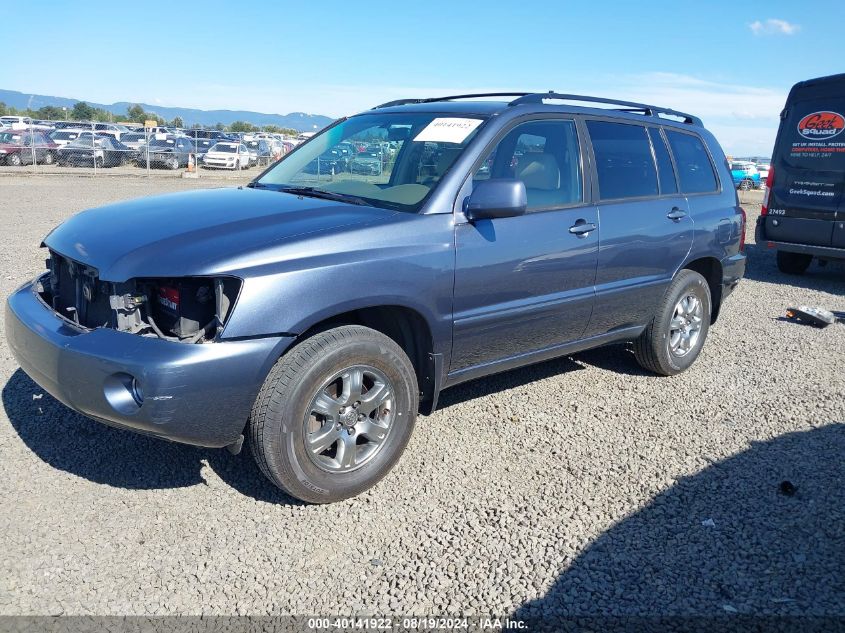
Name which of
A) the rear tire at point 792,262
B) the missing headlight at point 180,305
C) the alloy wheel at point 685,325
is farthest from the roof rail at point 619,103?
the rear tire at point 792,262

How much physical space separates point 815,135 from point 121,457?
30.6ft

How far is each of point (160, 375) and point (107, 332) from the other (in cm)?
40

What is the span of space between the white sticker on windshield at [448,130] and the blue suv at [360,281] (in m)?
0.01

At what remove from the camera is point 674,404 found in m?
4.96

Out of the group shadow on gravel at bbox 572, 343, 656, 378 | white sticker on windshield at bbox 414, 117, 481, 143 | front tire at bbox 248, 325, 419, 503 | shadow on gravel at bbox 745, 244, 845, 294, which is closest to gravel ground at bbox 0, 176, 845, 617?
front tire at bbox 248, 325, 419, 503

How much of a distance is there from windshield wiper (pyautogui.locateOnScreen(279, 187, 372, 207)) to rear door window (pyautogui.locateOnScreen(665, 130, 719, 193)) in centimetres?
270

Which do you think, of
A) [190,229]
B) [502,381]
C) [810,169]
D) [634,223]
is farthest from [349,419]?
[810,169]

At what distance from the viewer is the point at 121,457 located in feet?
12.3

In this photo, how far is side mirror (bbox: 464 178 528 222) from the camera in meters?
3.60

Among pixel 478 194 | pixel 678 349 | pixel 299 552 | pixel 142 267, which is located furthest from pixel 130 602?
pixel 678 349

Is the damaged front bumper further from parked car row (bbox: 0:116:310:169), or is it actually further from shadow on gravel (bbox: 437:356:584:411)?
parked car row (bbox: 0:116:310:169)

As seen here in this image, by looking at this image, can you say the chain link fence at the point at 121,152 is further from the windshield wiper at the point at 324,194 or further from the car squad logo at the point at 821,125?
the windshield wiper at the point at 324,194

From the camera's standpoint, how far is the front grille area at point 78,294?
321cm

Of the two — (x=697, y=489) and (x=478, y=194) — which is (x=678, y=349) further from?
(x=478, y=194)
